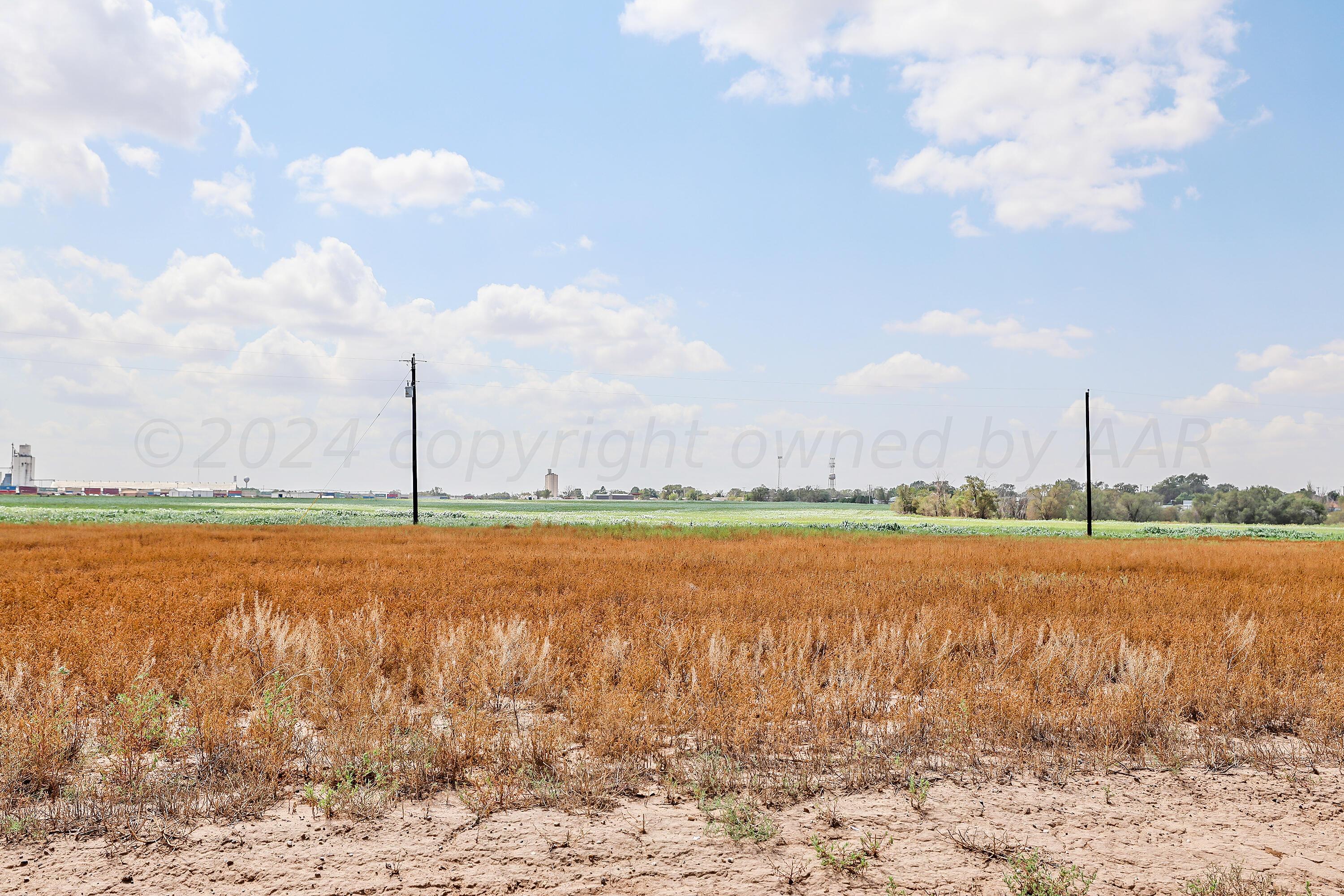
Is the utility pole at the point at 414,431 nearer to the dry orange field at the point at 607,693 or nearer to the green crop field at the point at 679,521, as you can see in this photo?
the green crop field at the point at 679,521

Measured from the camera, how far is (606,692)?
248 inches

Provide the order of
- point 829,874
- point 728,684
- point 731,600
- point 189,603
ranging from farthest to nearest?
point 731,600
point 189,603
point 728,684
point 829,874

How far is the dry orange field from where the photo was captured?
16.6 feet

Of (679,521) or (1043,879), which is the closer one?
(1043,879)

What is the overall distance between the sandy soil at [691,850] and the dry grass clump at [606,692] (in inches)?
10.6

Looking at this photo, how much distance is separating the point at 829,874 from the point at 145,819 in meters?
4.25

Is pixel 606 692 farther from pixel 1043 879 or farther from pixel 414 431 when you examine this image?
pixel 414 431

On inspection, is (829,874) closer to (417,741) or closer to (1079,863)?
(1079,863)

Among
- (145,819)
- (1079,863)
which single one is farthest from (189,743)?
(1079,863)

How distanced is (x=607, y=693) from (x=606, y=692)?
0.05m

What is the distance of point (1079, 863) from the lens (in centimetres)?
418

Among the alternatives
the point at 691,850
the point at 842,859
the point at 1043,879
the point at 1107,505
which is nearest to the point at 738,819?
the point at 691,850

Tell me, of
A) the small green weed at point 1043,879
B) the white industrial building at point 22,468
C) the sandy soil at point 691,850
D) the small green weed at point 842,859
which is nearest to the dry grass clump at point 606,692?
the sandy soil at point 691,850

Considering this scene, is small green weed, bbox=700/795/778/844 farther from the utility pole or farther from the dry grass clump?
the utility pole
